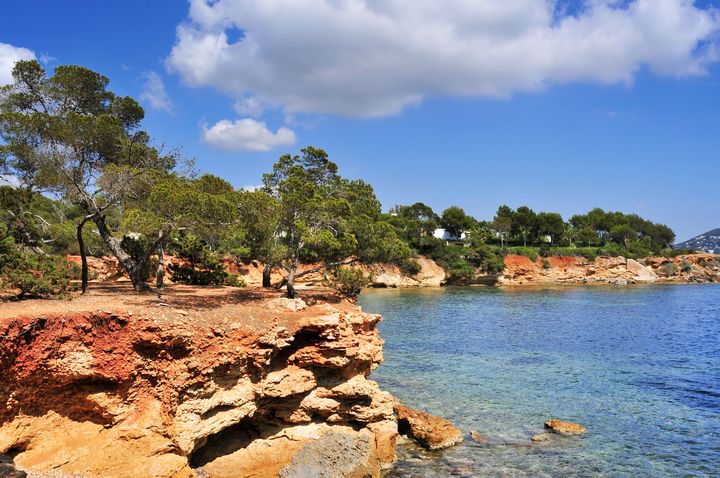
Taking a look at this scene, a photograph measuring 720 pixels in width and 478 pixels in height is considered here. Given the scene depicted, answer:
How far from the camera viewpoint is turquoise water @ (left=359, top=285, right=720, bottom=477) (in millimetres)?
14797

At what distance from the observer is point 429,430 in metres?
16.1

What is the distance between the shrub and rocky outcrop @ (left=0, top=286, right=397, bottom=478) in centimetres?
9905

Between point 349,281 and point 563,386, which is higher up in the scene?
point 349,281

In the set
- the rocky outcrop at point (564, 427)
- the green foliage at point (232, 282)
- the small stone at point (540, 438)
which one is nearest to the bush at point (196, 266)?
the green foliage at point (232, 282)

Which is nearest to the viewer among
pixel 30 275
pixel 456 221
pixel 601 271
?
pixel 30 275

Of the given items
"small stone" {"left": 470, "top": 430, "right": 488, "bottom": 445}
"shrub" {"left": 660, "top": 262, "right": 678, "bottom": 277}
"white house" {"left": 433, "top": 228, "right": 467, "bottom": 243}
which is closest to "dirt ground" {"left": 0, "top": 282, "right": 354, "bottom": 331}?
"small stone" {"left": 470, "top": 430, "right": 488, "bottom": 445}

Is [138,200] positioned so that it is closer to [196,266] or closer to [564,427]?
[196,266]

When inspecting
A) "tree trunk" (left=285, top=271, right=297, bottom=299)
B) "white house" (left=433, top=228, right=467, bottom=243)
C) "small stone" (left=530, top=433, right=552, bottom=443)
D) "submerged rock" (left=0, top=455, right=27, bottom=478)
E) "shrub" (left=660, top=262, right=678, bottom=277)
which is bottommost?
"small stone" (left=530, top=433, right=552, bottom=443)

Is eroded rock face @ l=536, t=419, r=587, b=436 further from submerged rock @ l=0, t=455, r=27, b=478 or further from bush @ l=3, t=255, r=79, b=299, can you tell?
bush @ l=3, t=255, r=79, b=299

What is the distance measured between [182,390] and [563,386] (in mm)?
17918

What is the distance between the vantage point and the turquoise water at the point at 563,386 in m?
14.8

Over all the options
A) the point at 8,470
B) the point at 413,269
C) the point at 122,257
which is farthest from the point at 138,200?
the point at 413,269

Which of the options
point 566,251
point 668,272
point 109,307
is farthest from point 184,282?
point 668,272

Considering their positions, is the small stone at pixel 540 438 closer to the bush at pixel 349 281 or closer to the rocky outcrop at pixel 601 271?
the bush at pixel 349 281
